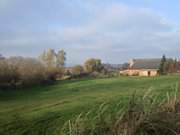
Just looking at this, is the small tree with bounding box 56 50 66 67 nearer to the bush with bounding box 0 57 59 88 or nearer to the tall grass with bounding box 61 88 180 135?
the bush with bounding box 0 57 59 88

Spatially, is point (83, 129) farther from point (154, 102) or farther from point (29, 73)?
point (29, 73)

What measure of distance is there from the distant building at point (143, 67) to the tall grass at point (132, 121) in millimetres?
68790

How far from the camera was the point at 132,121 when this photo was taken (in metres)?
4.21

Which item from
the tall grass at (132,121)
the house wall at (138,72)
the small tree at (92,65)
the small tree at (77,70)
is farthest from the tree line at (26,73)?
the tall grass at (132,121)

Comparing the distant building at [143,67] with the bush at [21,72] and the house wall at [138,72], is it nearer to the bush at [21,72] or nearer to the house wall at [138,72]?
the house wall at [138,72]

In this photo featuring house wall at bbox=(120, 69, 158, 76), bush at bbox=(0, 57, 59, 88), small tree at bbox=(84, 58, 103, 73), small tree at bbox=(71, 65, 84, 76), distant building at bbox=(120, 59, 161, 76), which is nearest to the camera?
bush at bbox=(0, 57, 59, 88)

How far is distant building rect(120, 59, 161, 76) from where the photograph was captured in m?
74.9

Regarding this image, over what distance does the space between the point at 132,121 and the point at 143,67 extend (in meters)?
76.7

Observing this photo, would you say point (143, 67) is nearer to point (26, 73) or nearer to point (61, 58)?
point (61, 58)

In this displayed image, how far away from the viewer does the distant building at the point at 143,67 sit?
246ft

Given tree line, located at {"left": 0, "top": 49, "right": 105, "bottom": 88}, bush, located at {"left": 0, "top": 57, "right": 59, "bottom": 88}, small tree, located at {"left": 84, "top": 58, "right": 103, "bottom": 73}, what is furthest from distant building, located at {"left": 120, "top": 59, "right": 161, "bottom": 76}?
bush, located at {"left": 0, "top": 57, "right": 59, "bottom": 88}

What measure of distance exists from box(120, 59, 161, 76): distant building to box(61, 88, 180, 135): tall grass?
68.8 meters

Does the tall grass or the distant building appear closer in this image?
the tall grass

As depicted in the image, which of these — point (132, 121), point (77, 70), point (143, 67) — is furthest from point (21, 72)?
point (132, 121)
